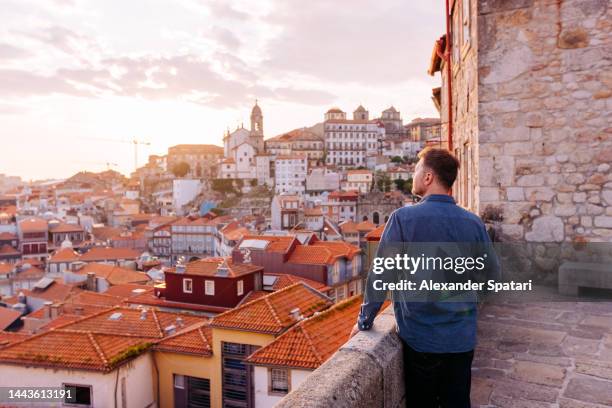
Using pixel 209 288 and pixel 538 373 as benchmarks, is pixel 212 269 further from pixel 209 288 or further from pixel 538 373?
pixel 538 373

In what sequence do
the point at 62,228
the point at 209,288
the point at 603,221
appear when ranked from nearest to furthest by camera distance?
the point at 603,221
the point at 209,288
the point at 62,228

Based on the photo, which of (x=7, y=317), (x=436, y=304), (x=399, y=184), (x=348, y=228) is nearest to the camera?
(x=436, y=304)

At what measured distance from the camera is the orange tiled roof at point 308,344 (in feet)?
38.9

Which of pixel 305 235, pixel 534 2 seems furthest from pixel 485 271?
pixel 305 235

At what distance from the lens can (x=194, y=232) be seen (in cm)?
6681

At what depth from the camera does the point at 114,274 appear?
37.8m

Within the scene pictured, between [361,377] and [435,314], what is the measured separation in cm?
55

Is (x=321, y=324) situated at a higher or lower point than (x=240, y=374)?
higher

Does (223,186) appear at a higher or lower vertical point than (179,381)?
higher

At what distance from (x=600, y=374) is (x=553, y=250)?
242 cm

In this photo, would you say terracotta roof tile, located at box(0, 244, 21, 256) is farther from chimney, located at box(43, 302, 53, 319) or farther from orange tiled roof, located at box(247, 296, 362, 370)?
orange tiled roof, located at box(247, 296, 362, 370)

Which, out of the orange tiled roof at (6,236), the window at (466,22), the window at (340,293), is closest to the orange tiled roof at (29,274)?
the orange tiled roof at (6,236)

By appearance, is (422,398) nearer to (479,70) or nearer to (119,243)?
(479,70)

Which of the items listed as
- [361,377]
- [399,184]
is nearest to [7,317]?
[361,377]
